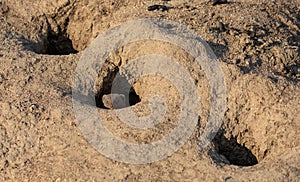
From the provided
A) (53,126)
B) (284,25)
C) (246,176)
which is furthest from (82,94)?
(284,25)

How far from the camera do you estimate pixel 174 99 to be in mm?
3518

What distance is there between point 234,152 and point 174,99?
1.79ft

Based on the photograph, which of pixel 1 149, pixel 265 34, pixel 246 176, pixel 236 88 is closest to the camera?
pixel 246 176

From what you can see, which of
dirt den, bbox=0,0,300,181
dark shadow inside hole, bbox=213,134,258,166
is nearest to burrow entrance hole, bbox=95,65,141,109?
dirt den, bbox=0,0,300,181

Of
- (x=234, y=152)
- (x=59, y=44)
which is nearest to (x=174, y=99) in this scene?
(x=234, y=152)

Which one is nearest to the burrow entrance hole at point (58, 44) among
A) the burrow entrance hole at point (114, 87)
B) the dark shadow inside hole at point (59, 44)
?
the dark shadow inside hole at point (59, 44)

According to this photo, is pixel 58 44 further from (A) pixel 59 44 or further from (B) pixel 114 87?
(B) pixel 114 87

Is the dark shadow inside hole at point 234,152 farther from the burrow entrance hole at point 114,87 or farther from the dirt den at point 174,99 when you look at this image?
the burrow entrance hole at point 114,87

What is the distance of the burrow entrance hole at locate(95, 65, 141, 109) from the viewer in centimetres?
385

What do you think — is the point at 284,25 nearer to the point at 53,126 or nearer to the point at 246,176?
the point at 246,176

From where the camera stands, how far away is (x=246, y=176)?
9.97 feet

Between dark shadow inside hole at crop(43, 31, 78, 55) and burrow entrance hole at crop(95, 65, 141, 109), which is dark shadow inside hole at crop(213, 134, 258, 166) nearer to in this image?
burrow entrance hole at crop(95, 65, 141, 109)

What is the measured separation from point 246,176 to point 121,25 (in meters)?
1.67

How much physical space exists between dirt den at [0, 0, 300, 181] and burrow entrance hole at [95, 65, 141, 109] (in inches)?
0.4
